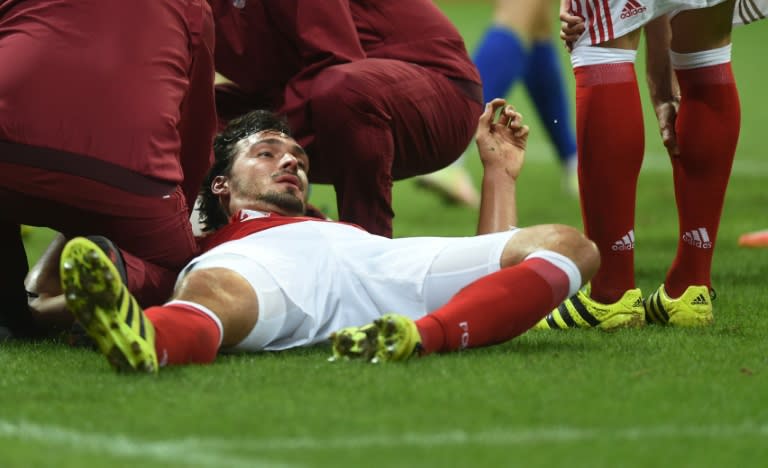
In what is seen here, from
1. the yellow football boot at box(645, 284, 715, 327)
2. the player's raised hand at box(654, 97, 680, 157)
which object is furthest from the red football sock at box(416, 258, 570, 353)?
the player's raised hand at box(654, 97, 680, 157)

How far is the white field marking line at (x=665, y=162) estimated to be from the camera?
27.4 feet

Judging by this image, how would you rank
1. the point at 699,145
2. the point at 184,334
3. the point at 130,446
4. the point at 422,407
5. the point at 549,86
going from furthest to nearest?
1. the point at 549,86
2. the point at 699,145
3. the point at 184,334
4. the point at 422,407
5. the point at 130,446

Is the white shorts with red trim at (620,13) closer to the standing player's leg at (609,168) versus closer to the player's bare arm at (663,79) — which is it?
the standing player's leg at (609,168)

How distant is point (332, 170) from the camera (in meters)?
4.01

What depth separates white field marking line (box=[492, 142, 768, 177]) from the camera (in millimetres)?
8344

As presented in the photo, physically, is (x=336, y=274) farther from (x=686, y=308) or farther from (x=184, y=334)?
(x=686, y=308)

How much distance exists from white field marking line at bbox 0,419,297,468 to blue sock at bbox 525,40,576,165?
5.34 meters

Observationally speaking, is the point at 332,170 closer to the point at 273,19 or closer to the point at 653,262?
the point at 273,19

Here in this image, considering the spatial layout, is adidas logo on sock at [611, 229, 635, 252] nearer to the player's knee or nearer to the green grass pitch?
the green grass pitch

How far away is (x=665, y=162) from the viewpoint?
30.0 feet

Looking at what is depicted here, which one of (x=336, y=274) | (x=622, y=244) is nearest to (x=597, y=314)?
(x=622, y=244)

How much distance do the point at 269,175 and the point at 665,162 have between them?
6017mm

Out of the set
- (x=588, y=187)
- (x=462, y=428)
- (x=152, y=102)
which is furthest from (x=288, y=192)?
(x=462, y=428)

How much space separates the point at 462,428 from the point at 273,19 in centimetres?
220
